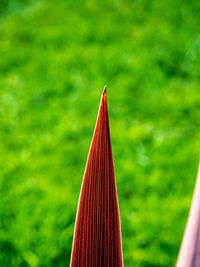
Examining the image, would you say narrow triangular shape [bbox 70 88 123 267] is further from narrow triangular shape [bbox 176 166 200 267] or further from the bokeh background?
the bokeh background

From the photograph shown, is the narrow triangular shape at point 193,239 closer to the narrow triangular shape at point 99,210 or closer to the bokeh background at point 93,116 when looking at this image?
the narrow triangular shape at point 99,210

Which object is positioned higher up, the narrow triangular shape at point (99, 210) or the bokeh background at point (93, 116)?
the bokeh background at point (93, 116)

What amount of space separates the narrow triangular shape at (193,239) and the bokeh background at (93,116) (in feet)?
3.11

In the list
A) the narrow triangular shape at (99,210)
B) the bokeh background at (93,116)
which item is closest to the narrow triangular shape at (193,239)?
the narrow triangular shape at (99,210)

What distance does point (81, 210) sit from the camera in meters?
0.55

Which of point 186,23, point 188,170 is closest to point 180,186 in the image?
point 188,170

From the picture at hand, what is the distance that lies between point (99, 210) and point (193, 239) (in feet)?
0.47

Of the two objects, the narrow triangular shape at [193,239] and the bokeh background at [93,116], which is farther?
the bokeh background at [93,116]

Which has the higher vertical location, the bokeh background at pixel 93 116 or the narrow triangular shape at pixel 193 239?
the bokeh background at pixel 93 116

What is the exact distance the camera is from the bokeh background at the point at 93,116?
5.00 ft

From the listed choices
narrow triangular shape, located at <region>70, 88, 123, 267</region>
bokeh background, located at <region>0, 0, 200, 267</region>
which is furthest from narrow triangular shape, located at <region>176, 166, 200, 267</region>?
bokeh background, located at <region>0, 0, 200, 267</region>

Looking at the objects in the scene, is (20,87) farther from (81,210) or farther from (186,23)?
(81,210)

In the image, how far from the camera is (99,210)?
0.54 metres

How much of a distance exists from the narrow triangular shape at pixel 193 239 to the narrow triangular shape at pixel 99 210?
11 centimetres
